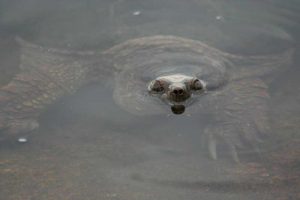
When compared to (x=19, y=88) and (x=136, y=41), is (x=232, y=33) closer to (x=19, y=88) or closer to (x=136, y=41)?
(x=136, y=41)

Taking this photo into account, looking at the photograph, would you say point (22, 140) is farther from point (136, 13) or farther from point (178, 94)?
point (136, 13)

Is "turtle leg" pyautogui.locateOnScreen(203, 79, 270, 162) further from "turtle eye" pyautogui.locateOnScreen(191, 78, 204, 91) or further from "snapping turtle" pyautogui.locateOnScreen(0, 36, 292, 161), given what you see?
"turtle eye" pyautogui.locateOnScreen(191, 78, 204, 91)

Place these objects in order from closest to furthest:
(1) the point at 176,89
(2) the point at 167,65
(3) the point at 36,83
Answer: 1. (1) the point at 176,89
2. (2) the point at 167,65
3. (3) the point at 36,83

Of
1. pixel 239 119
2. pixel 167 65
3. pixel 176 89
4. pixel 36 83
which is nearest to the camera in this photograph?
pixel 176 89

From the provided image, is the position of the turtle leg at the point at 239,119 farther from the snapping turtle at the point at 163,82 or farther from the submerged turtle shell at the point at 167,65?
the submerged turtle shell at the point at 167,65

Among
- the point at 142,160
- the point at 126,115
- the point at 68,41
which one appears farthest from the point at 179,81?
the point at 68,41

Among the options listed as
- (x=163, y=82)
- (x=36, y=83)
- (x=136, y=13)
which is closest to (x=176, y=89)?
(x=163, y=82)

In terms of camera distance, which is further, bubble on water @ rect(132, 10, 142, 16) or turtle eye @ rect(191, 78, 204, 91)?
bubble on water @ rect(132, 10, 142, 16)

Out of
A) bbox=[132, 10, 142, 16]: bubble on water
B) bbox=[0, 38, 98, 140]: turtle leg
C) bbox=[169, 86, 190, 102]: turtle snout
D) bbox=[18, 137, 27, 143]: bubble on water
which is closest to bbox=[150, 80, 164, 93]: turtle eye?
bbox=[169, 86, 190, 102]: turtle snout
